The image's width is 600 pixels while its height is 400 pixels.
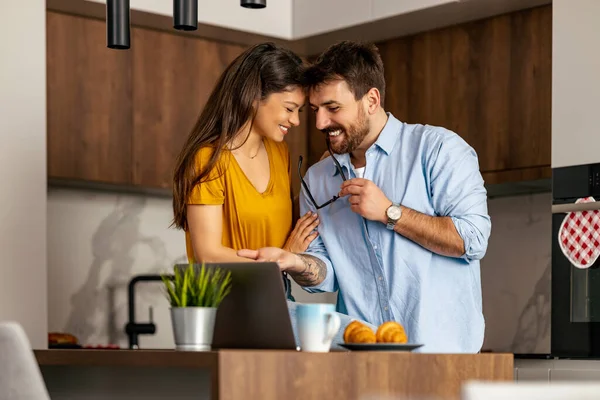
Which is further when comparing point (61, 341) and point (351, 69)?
point (61, 341)

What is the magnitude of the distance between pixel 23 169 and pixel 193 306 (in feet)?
6.41

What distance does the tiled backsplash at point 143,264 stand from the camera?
15.4 feet

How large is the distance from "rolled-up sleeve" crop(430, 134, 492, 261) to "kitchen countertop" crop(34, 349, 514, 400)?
19.5 inches

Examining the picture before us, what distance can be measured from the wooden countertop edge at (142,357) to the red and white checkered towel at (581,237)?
180cm

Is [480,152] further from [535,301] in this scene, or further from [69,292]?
[69,292]

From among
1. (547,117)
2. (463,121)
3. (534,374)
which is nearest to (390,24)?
(463,121)

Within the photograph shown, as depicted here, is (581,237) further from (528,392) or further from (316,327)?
(528,392)

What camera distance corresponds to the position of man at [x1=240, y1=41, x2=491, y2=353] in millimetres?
2684

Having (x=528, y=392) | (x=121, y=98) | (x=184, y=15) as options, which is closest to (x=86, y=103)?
(x=121, y=98)

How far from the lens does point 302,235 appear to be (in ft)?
9.29

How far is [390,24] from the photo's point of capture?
15.0 feet

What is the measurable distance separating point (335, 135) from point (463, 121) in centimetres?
174

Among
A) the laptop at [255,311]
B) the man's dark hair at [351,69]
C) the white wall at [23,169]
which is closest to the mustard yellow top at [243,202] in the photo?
the man's dark hair at [351,69]

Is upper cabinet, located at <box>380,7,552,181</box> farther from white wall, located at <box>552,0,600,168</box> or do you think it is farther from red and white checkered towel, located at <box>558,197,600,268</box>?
red and white checkered towel, located at <box>558,197,600,268</box>
